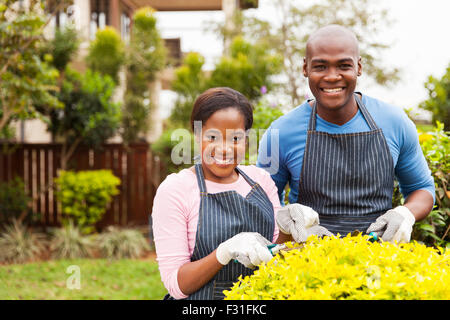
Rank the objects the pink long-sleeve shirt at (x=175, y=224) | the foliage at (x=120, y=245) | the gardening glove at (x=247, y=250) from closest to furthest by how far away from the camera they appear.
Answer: the gardening glove at (x=247, y=250)
the pink long-sleeve shirt at (x=175, y=224)
the foliage at (x=120, y=245)

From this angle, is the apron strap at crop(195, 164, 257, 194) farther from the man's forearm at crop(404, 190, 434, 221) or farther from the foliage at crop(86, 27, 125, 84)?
the foliage at crop(86, 27, 125, 84)

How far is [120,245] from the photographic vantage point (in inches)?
281

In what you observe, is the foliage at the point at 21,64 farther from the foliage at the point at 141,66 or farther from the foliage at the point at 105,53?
the foliage at the point at 141,66

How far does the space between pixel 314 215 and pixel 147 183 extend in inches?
299

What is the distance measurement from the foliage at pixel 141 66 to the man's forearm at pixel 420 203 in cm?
834

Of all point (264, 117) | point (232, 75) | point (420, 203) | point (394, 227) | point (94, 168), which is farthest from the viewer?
point (232, 75)

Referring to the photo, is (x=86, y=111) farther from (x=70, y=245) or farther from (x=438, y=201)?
(x=438, y=201)

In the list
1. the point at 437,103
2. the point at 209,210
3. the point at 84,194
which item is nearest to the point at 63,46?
the point at 84,194

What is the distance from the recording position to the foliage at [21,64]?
18.5 feet

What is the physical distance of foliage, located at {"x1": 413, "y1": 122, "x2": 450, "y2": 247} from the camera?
8.05 ft

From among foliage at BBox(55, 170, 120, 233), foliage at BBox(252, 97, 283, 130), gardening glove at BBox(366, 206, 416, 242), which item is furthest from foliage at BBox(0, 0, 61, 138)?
gardening glove at BBox(366, 206, 416, 242)

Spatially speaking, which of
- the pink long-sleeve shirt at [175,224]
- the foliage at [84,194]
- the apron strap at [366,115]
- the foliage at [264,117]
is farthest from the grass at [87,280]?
the apron strap at [366,115]

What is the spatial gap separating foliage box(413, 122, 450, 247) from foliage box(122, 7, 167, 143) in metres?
7.92

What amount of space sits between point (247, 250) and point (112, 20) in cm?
1285
